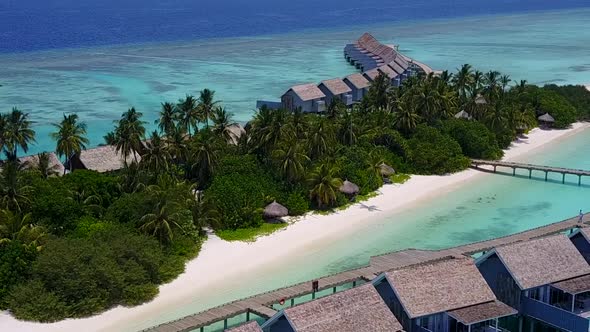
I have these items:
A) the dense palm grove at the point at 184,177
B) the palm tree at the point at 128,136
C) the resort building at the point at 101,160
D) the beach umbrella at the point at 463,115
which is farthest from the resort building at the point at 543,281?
the beach umbrella at the point at 463,115

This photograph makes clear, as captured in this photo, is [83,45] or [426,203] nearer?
[426,203]

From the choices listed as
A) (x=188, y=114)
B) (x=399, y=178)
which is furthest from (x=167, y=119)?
(x=399, y=178)

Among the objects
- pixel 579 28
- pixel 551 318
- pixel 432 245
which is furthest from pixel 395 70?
pixel 579 28

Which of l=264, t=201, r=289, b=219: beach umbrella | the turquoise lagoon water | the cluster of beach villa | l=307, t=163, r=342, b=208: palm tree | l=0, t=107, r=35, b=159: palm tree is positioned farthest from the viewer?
the turquoise lagoon water

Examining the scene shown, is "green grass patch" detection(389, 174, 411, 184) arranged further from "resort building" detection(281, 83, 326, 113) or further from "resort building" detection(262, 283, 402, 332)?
"resort building" detection(262, 283, 402, 332)

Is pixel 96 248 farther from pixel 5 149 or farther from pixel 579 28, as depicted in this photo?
pixel 579 28

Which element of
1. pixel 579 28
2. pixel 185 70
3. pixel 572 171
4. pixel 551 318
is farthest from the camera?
pixel 579 28

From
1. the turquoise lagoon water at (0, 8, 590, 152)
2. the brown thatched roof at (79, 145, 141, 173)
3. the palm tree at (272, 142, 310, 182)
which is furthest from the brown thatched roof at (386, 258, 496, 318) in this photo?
the turquoise lagoon water at (0, 8, 590, 152)
